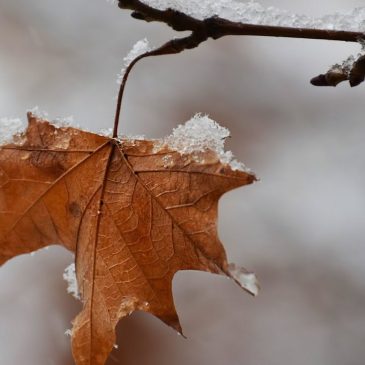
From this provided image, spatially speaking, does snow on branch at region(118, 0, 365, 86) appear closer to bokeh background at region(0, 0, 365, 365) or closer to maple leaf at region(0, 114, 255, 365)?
maple leaf at region(0, 114, 255, 365)

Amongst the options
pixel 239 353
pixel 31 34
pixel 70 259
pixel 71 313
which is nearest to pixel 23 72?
pixel 31 34

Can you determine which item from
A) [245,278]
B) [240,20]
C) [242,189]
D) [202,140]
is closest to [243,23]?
[240,20]

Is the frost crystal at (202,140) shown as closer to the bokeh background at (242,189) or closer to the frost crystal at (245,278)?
→ the frost crystal at (245,278)

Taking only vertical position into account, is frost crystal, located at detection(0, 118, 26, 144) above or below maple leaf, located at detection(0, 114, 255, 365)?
above

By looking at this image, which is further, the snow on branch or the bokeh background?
the bokeh background

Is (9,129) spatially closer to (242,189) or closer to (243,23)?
(243,23)

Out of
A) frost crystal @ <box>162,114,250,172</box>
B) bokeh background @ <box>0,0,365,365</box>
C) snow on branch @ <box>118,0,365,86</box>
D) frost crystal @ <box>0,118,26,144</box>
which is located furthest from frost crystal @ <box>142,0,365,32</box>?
bokeh background @ <box>0,0,365,365</box>
